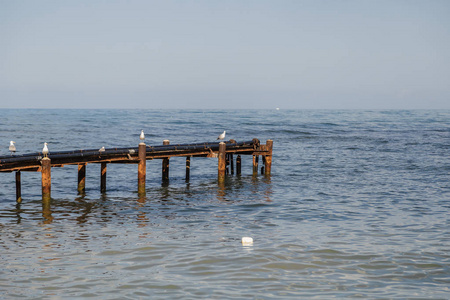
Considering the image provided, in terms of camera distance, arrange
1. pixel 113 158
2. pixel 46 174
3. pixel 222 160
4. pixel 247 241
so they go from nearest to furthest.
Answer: pixel 247 241 < pixel 46 174 < pixel 113 158 < pixel 222 160

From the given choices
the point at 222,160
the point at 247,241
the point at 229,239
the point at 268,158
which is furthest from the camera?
the point at 268,158

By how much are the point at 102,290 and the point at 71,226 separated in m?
5.93

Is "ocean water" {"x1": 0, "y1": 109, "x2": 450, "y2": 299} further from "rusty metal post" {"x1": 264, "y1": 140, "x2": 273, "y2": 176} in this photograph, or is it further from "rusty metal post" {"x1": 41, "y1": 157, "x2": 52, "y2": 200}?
"rusty metal post" {"x1": 264, "y1": 140, "x2": 273, "y2": 176}

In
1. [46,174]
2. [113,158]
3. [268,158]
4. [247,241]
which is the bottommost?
[247,241]

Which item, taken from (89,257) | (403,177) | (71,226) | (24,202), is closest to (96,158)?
(24,202)

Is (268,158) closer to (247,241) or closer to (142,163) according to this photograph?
(142,163)

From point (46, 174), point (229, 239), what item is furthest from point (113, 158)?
point (229, 239)

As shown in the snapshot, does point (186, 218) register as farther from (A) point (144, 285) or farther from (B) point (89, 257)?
(A) point (144, 285)

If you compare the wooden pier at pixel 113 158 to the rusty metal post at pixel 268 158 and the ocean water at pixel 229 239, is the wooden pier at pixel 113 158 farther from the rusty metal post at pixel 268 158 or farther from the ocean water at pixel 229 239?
→ the ocean water at pixel 229 239

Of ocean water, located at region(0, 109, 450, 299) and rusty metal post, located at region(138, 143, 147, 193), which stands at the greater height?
rusty metal post, located at region(138, 143, 147, 193)

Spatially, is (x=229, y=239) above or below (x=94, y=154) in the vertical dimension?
below

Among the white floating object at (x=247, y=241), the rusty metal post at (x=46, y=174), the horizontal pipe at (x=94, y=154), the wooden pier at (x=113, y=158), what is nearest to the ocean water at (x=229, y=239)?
the white floating object at (x=247, y=241)

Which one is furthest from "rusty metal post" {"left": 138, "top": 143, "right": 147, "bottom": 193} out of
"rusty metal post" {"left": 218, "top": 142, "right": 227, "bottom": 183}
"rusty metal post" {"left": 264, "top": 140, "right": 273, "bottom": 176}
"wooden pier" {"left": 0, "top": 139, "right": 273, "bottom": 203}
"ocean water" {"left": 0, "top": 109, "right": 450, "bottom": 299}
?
"rusty metal post" {"left": 264, "top": 140, "right": 273, "bottom": 176}

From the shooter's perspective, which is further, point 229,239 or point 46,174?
point 46,174
